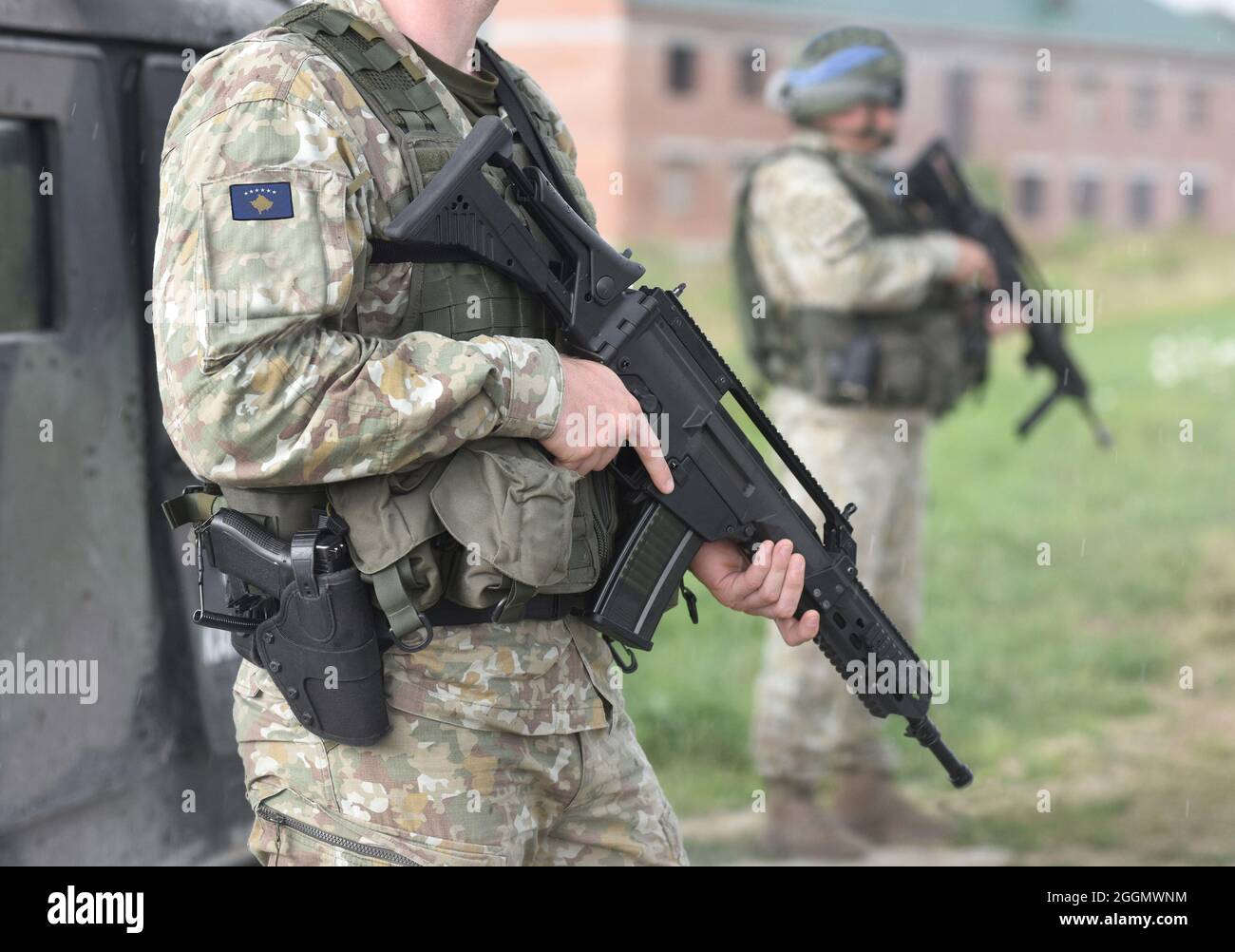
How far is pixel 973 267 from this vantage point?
453cm

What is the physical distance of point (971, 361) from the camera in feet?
15.3

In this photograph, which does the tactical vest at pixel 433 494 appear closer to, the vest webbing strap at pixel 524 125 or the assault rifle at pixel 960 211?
the vest webbing strap at pixel 524 125

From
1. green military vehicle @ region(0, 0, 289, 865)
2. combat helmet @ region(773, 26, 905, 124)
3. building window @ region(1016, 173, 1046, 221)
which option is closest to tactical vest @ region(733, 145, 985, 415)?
combat helmet @ region(773, 26, 905, 124)

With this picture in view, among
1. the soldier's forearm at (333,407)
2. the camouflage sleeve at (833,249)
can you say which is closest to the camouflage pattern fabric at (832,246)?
the camouflage sleeve at (833,249)

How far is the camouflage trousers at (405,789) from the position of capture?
1.95 m

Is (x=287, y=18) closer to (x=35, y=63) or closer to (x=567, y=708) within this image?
(x=35, y=63)

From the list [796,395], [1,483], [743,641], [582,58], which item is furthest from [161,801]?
[582,58]

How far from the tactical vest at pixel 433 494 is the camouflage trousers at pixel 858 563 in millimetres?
2563

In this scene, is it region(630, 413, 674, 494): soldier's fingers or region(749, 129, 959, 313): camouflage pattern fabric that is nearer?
region(630, 413, 674, 494): soldier's fingers

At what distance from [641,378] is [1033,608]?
4.96 m

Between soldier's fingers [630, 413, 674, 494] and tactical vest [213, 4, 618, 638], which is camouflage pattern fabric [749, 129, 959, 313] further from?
tactical vest [213, 4, 618, 638]

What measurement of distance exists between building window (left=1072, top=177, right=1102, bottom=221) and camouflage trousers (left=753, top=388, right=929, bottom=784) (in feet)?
84.1

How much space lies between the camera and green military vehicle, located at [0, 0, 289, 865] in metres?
2.37

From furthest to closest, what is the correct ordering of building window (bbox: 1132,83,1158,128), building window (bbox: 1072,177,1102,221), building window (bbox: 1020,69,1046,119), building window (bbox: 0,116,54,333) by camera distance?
building window (bbox: 1132,83,1158,128) < building window (bbox: 1072,177,1102,221) < building window (bbox: 1020,69,1046,119) < building window (bbox: 0,116,54,333)
